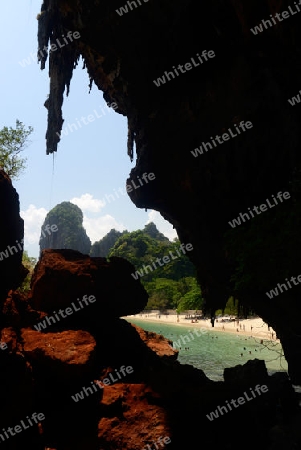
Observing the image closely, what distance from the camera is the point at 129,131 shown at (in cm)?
1559

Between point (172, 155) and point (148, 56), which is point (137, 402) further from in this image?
point (148, 56)

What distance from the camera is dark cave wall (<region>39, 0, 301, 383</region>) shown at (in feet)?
33.3

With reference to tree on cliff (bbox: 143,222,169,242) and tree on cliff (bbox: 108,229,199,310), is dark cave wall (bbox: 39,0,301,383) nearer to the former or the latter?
tree on cliff (bbox: 108,229,199,310)

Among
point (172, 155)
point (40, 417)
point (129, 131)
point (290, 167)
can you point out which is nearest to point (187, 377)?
point (40, 417)

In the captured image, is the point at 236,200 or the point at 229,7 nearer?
the point at 229,7

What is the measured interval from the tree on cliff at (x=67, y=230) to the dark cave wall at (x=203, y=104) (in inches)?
4349

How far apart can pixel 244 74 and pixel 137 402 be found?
10.9m

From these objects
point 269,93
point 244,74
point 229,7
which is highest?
point 229,7

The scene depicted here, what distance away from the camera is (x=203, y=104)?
469 inches

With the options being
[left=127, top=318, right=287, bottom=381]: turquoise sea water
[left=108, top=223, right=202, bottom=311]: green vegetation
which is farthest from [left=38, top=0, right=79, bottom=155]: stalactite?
[left=108, top=223, right=202, bottom=311]: green vegetation

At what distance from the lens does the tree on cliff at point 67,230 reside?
12412 cm

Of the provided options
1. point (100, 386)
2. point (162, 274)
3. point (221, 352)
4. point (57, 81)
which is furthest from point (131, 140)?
point (162, 274)

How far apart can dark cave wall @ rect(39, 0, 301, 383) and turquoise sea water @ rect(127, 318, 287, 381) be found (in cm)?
962

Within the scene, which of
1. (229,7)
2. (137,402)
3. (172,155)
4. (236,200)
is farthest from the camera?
(172,155)
